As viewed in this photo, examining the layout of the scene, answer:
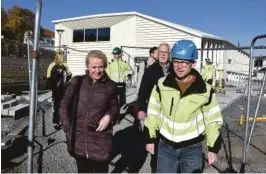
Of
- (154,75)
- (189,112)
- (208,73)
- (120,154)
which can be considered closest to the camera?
(189,112)

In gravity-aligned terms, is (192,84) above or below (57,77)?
above

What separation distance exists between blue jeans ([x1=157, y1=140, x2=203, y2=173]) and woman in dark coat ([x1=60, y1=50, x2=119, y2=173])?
0.58 meters

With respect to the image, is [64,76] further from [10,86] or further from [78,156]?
[10,86]

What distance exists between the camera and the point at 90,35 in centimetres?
2714

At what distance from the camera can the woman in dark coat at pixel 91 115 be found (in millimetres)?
3254

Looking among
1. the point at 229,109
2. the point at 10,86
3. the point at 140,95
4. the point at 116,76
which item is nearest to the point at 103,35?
the point at 10,86

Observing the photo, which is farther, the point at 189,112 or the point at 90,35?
the point at 90,35

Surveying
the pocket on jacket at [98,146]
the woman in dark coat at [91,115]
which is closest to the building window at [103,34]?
the woman in dark coat at [91,115]

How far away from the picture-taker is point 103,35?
2655 centimetres

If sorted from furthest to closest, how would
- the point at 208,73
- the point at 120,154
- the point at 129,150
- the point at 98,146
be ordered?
the point at 208,73 → the point at 129,150 → the point at 120,154 → the point at 98,146

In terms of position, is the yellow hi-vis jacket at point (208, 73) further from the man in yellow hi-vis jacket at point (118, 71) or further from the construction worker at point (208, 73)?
the man in yellow hi-vis jacket at point (118, 71)

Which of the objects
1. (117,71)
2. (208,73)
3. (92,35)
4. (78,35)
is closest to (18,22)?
(78,35)

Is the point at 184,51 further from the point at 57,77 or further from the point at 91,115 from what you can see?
the point at 57,77

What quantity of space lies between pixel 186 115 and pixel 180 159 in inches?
18.3
